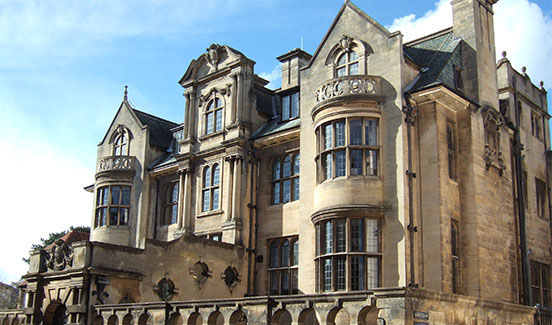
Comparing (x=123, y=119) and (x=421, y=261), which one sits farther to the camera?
(x=123, y=119)

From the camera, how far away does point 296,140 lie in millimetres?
29594

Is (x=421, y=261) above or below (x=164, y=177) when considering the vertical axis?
below

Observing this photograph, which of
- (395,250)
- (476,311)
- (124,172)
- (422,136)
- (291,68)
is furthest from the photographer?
(124,172)

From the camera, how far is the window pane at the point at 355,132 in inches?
983

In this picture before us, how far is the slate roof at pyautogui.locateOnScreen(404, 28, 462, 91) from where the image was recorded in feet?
83.1

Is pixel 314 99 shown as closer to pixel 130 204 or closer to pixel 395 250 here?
pixel 395 250

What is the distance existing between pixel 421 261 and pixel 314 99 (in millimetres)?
8231

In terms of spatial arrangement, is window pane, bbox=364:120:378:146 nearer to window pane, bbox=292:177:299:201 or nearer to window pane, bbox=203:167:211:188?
window pane, bbox=292:177:299:201

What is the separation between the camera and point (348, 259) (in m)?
23.6

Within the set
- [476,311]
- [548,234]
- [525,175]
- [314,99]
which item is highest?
[314,99]

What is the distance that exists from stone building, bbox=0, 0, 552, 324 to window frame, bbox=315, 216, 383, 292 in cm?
5

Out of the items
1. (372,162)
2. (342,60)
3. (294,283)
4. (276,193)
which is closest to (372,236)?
(372,162)

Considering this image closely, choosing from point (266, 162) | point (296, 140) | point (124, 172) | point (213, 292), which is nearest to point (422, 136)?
point (296, 140)

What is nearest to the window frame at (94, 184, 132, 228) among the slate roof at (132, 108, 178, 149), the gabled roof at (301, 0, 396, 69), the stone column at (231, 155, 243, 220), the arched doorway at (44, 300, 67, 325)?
the slate roof at (132, 108, 178, 149)
